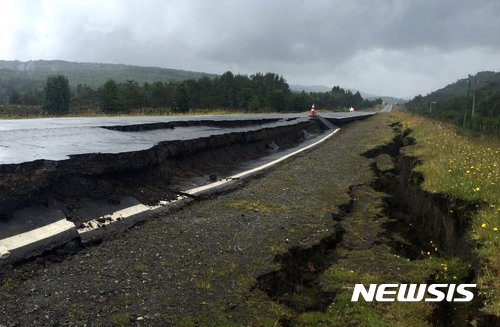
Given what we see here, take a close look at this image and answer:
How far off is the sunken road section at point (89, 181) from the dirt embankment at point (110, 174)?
0.01 m

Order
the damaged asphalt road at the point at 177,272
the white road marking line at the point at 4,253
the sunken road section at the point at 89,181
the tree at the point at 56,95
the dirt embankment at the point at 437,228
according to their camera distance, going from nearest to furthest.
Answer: the damaged asphalt road at the point at 177,272, the dirt embankment at the point at 437,228, the white road marking line at the point at 4,253, the sunken road section at the point at 89,181, the tree at the point at 56,95

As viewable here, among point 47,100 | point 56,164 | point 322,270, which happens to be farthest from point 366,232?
point 47,100

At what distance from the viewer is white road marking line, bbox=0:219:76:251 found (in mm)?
3562

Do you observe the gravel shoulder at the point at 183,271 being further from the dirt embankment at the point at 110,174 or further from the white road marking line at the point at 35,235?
Result: the dirt embankment at the point at 110,174

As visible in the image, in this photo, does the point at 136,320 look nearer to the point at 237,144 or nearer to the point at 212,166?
the point at 212,166

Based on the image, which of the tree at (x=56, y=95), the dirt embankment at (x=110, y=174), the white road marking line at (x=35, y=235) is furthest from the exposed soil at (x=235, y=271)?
the tree at (x=56, y=95)

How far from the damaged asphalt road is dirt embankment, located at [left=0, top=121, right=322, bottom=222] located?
1.07m

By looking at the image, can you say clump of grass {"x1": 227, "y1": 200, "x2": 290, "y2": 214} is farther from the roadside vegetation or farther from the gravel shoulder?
the roadside vegetation

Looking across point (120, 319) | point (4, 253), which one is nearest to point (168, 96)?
point (4, 253)

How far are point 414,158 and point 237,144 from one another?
209 inches

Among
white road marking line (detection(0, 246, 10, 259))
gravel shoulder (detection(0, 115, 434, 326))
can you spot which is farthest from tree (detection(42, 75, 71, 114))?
white road marking line (detection(0, 246, 10, 259))

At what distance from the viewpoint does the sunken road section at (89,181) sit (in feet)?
13.1

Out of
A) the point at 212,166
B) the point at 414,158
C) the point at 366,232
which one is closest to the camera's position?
the point at 366,232

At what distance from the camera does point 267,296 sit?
313cm
